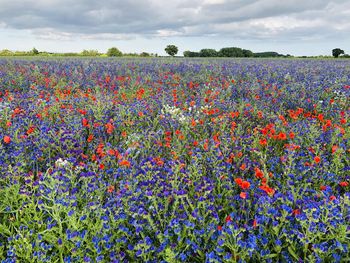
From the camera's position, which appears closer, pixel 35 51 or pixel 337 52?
pixel 337 52

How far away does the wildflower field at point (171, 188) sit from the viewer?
7.86ft

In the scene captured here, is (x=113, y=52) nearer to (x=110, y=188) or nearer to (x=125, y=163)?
(x=125, y=163)

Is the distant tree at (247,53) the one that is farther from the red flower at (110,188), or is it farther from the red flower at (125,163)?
the red flower at (110,188)

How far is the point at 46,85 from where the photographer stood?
9.04m

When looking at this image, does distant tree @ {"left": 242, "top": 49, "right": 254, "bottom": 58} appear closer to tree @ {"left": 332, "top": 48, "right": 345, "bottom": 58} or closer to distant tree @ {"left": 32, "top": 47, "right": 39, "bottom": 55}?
tree @ {"left": 332, "top": 48, "right": 345, "bottom": 58}

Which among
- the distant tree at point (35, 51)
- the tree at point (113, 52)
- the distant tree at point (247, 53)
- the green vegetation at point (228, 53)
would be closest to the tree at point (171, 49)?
the tree at point (113, 52)

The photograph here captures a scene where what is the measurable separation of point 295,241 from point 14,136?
3347 mm

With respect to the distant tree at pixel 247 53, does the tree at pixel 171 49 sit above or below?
above

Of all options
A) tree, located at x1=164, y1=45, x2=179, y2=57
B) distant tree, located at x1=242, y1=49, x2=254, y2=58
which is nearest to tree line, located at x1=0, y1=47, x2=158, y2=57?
tree, located at x1=164, y1=45, x2=179, y2=57

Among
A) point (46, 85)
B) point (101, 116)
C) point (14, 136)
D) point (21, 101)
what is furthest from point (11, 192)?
point (46, 85)

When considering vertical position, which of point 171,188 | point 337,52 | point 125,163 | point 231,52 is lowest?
point 171,188

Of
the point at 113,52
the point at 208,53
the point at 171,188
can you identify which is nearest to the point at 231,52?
the point at 208,53

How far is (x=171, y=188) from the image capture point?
3.04 m

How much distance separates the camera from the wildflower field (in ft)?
7.86
